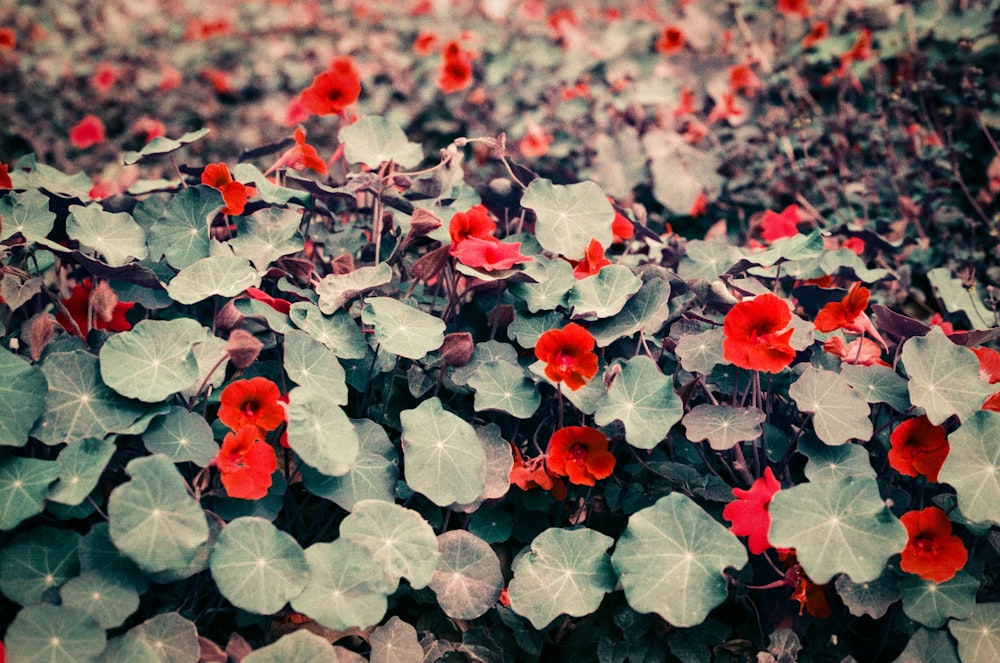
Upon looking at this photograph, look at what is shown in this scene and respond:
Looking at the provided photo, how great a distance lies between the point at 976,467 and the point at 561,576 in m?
0.71

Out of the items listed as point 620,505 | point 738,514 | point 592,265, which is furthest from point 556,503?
point 592,265

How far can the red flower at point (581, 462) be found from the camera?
1269 millimetres

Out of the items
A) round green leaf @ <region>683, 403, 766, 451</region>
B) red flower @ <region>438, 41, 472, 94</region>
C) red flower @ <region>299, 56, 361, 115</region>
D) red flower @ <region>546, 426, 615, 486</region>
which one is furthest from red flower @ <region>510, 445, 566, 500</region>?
red flower @ <region>438, 41, 472, 94</region>

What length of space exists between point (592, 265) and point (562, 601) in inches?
25.8

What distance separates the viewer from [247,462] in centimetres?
115

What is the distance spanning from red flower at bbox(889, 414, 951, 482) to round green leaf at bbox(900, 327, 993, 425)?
0.14 feet

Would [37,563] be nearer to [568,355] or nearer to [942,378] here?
[568,355]

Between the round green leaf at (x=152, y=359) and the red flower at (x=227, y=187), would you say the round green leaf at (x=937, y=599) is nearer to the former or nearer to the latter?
the round green leaf at (x=152, y=359)

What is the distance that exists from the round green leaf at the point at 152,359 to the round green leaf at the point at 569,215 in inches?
27.4

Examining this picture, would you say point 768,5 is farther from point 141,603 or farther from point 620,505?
point 141,603

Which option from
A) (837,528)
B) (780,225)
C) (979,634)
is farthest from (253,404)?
(780,225)

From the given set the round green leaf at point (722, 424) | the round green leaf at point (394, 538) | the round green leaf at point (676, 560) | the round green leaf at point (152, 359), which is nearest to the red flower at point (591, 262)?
the round green leaf at point (722, 424)

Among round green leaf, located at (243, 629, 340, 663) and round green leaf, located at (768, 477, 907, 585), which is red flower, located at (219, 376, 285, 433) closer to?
round green leaf, located at (243, 629, 340, 663)

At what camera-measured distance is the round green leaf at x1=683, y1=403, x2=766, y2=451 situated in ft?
3.98
